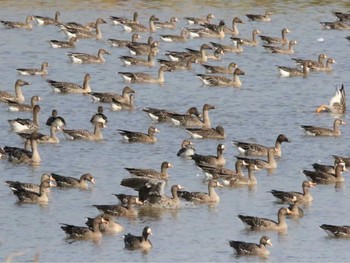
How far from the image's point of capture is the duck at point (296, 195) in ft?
98.5

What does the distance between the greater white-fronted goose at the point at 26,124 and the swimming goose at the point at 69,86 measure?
16.8 ft

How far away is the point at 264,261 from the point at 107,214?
3871 millimetres

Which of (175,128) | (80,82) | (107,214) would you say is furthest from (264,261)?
(80,82)

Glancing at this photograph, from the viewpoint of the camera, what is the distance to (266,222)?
92.1 ft

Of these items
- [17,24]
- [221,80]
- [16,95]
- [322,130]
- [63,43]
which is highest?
[322,130]

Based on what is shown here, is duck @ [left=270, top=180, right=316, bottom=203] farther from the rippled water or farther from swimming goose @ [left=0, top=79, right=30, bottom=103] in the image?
swimming goose @ [left=0, top=79, right=30, bottom=103]

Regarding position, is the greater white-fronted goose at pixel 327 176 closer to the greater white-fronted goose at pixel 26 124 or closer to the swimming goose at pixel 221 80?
the greater white-fronted goose at pixel 26 124

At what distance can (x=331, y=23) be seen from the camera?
58500mm

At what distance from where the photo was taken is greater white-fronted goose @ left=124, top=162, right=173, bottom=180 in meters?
31.5

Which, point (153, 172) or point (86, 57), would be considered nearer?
point (153, 172)

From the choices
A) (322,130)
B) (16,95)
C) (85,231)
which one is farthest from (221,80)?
(85,231)

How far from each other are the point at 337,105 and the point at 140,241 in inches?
691

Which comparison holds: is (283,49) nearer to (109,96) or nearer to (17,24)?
(17,24)

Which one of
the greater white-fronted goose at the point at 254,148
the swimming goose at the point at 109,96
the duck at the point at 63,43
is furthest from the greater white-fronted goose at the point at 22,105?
the duck at the point at 63,43
